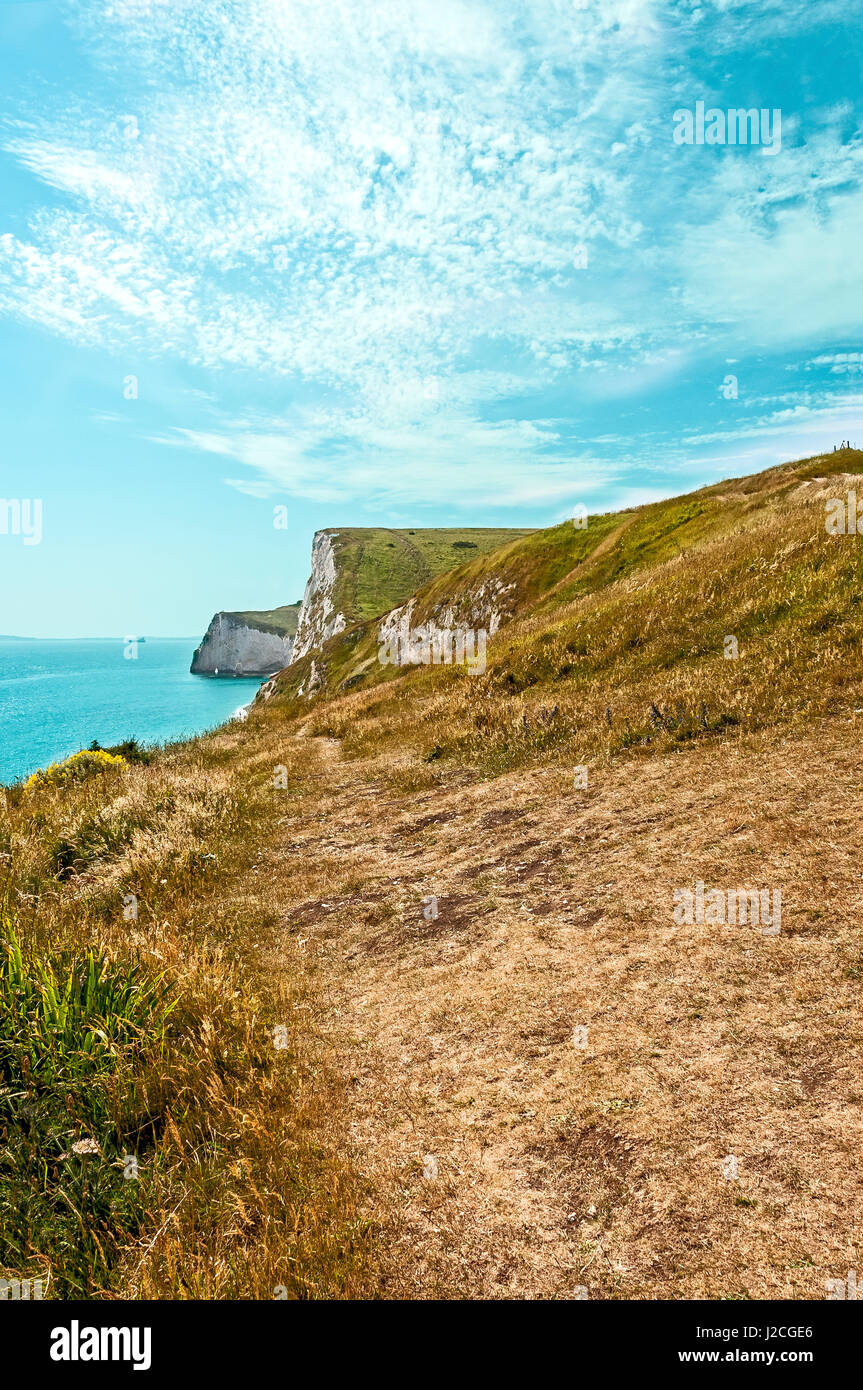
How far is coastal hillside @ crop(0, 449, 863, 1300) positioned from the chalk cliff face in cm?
11069

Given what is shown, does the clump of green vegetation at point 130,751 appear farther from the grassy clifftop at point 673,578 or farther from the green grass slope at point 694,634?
the grassy clifftop at point 673,578

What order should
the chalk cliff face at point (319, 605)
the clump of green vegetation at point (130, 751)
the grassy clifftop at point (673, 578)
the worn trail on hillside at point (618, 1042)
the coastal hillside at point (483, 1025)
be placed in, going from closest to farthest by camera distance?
the worn trail on hillside at point (618, 1042), the coastal hillside at point (483, 1025), the grassy clifftop at point (673, 578), the clump of green vegetation at point (130, 751), the chalk cliff face at point (319, 605)

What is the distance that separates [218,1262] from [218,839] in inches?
435

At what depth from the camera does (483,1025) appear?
257 inches

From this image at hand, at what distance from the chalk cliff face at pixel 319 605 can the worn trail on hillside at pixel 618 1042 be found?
373 feet

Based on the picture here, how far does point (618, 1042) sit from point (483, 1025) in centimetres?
140

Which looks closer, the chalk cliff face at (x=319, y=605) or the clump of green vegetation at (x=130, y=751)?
the clump of green vegetation at (x=130, y=751)

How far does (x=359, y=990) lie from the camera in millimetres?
7891

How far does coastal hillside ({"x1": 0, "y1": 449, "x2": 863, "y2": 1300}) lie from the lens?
4188mm

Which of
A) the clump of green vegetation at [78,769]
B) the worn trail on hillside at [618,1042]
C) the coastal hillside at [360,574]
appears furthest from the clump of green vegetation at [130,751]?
the coastal hillside at [360,574]

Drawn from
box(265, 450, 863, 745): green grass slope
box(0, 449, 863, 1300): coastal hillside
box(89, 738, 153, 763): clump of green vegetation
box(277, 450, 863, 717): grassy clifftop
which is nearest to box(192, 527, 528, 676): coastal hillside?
box(277, 450, 863, 717): grassy clifftop

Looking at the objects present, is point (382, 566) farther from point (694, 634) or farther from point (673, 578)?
point (694, 634)

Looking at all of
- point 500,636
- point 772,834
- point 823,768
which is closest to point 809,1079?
point 772,834

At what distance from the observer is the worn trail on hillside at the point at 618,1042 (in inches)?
157
